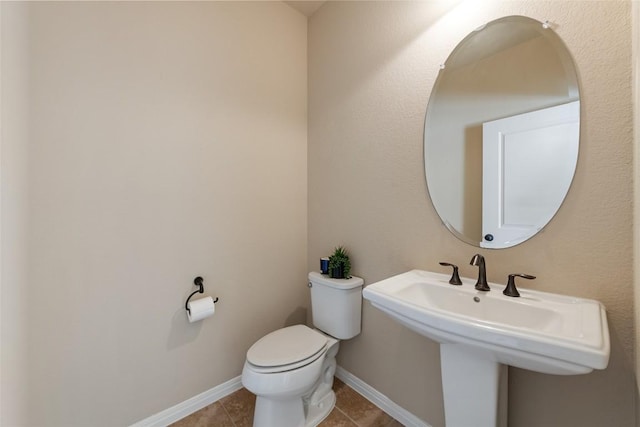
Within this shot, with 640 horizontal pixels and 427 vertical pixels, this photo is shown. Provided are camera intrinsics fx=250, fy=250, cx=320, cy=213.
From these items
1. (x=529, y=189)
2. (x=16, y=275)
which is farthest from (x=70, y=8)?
(x=529, y=189)

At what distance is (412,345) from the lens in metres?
1.31

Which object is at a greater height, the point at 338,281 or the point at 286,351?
the point at 338,281

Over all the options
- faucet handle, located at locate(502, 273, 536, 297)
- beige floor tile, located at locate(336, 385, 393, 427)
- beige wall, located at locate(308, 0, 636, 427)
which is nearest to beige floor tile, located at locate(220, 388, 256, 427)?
beige floor tile, located at locate(336, 385, 393, 427)

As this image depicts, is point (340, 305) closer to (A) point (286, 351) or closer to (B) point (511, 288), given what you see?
(A) point (286, 351)

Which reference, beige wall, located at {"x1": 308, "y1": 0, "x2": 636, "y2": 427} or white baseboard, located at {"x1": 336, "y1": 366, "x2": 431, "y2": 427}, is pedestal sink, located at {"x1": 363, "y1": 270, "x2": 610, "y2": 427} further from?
white baseboard, located at {"x1": 336, "y1": 366, "x2": 431, "y2": 427}

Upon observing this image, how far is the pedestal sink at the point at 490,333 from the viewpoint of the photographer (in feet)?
2.04

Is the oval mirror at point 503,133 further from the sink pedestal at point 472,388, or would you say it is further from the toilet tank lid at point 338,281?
the toilet tank lid at point 338,281

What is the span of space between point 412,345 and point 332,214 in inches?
35.6

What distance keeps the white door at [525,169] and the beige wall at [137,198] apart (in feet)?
4.11

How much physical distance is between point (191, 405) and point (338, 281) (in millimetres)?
1101

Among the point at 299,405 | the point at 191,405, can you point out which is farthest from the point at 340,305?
the point at 191,405

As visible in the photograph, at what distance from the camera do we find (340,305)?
1.50 m

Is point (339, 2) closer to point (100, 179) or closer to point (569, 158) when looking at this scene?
point (569, 158)

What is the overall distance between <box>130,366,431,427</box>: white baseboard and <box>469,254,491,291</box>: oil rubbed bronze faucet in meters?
0.82
